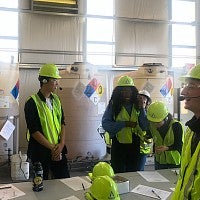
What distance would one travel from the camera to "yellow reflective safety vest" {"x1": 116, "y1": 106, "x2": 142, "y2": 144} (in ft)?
10.2

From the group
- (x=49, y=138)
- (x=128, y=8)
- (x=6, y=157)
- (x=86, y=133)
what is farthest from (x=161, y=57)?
(x=49, y=138)

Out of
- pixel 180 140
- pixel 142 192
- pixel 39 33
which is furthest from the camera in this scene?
pixel 39 33

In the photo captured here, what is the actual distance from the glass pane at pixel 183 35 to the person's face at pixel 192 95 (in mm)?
5060

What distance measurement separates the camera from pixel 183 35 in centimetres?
659

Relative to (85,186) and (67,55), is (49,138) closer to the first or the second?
(85,186)

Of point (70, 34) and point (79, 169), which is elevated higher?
point (70, 34)

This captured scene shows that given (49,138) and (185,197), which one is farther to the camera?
(49,138)

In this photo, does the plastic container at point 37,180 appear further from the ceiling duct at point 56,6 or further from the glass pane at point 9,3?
the glass pane at point 9,3

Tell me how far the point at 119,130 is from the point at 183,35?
13.6 feet

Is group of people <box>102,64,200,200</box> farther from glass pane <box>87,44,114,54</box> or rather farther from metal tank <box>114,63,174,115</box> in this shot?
glass pane <box>87,44,114,54</box>

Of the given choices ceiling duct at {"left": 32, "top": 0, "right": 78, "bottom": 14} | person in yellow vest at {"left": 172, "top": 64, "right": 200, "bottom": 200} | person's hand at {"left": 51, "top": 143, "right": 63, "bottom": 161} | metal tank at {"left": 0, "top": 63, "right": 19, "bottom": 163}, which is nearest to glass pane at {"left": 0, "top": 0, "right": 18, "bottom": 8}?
ceiling duct at {"left": 32, "top": 0, "right": 78, "bottom": 14}

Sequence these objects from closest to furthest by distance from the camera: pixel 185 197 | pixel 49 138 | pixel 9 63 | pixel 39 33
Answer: pixel 185 197, pixel 49 138, pixel 9 63, pixel 39 33

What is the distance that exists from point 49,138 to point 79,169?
2.50m

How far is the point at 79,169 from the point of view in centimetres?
522
